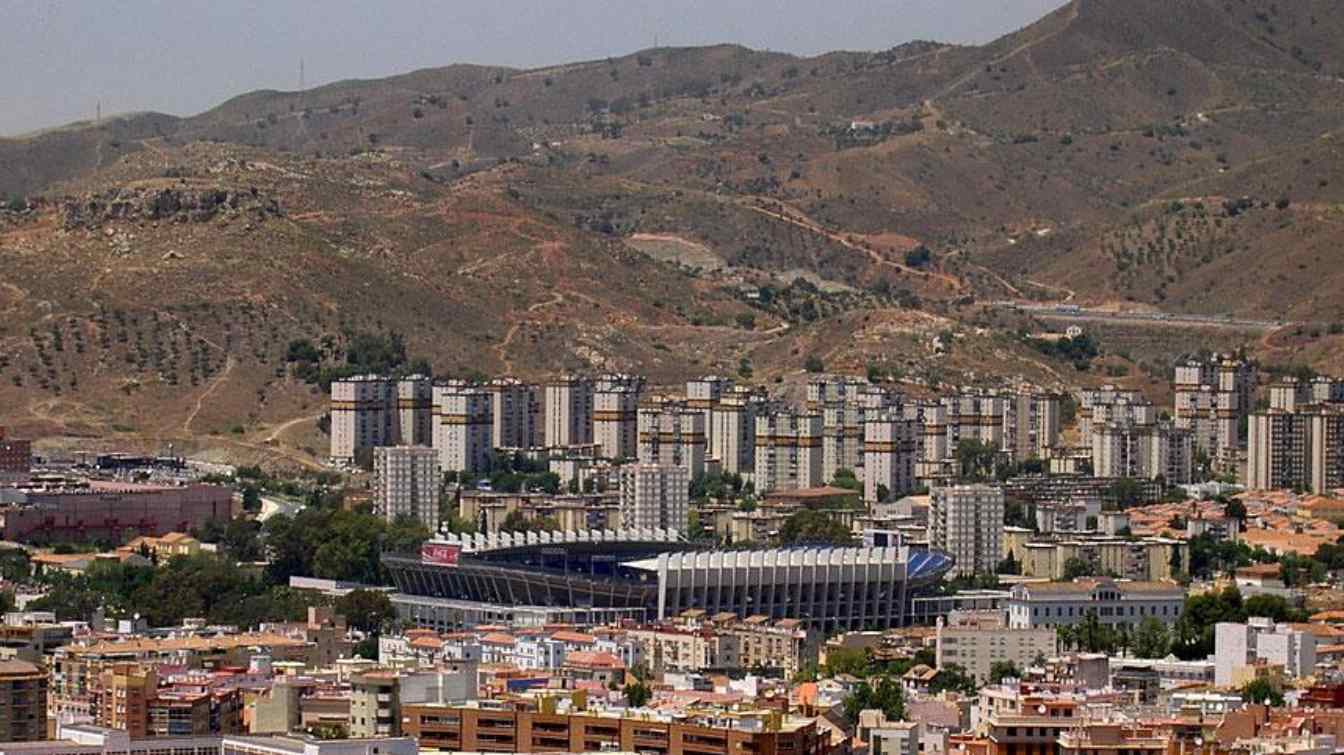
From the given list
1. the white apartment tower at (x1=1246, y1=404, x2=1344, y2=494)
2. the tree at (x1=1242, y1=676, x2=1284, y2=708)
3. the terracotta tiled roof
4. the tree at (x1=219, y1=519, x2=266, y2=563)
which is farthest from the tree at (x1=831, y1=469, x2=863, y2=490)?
the tree at (x1=1242, y1=676, x2=1284, y2=708)

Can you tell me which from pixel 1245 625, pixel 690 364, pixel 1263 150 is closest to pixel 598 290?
pixel 690 364

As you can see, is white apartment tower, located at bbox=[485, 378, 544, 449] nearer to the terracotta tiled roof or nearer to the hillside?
the hillside

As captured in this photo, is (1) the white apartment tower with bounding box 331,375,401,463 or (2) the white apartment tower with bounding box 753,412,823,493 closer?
(2) the white apartment tower with bounding box 753,412,823,493

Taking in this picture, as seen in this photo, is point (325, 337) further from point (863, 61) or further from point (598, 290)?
point (863, 61)

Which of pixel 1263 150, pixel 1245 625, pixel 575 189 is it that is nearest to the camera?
pixel 1245 625

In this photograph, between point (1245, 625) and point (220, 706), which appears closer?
point (220, 706)

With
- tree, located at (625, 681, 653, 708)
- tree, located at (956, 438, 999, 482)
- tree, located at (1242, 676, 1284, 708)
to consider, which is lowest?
tree, located at (1242, 676, 1284, 708)
